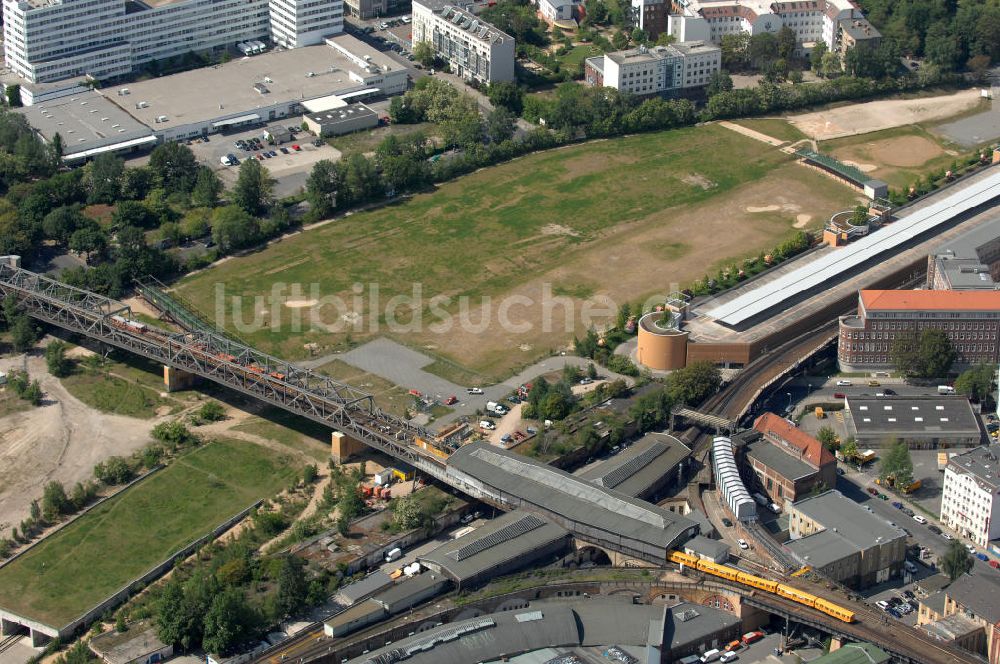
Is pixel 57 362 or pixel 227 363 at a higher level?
pixel 227 363

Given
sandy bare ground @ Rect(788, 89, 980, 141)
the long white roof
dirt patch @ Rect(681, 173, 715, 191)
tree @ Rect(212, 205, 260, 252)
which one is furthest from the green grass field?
sandy bare ground @ Rect(788, 89, 980, 141)

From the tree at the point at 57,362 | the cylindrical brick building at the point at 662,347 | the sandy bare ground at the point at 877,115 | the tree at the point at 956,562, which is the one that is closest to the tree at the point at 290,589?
the tree at the point at 57,362

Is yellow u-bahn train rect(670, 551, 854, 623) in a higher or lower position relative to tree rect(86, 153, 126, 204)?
lower

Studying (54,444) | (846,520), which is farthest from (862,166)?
(54,444)

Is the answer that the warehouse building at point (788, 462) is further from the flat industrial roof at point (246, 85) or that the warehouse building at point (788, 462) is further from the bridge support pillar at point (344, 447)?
the flat industrial roof at point (246, 85)

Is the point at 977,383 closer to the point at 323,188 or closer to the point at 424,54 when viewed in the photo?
the point at 323,188

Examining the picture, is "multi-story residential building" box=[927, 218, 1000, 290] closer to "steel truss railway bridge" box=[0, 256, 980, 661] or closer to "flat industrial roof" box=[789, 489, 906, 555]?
"flat industrial roof" box=[789, 489, 906, 555]
